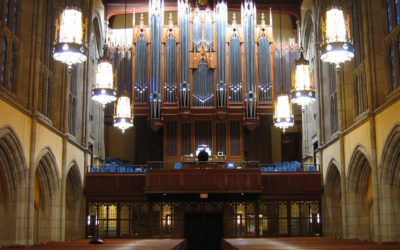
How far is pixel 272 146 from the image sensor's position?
32.8 metres

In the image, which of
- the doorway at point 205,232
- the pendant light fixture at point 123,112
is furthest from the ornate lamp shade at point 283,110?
the pendant light fixture at point 123,112

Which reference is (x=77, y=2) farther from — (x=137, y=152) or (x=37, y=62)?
(x=137, y=152)

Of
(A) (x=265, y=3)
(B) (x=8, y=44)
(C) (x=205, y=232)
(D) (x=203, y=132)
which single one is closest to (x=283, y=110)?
(D) (x=203, y=132)

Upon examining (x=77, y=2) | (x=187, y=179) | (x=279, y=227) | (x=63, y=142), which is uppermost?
(x=77, y=2)

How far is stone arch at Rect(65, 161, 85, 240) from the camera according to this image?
82.3 ft

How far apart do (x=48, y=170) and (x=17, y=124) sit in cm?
429

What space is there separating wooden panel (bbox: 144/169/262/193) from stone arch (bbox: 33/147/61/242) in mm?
4021

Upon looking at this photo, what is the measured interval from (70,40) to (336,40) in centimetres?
738

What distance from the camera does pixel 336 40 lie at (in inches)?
616

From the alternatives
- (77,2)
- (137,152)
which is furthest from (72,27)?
(137,152)

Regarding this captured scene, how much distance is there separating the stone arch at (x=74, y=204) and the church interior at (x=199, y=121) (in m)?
0.06

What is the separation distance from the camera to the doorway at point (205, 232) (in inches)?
1070

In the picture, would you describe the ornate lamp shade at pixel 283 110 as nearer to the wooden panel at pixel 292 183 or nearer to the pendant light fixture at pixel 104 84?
the wooden panel at pixel 292 183

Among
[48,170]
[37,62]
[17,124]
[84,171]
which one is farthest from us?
[84,171]
